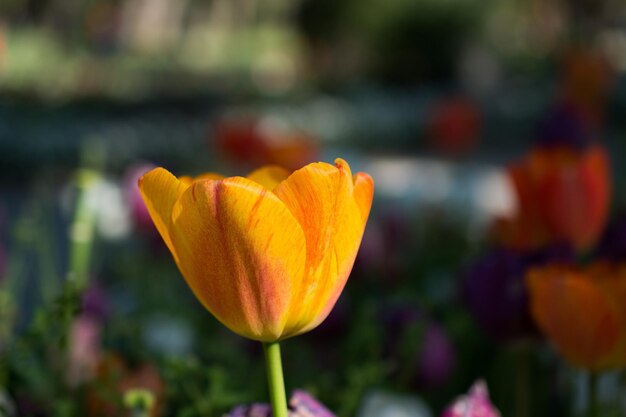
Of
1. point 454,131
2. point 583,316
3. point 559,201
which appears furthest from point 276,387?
point 454,131

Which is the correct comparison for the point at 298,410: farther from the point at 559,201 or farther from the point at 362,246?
the point at 362,246

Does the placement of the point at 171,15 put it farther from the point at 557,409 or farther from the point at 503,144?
the point at 557,409

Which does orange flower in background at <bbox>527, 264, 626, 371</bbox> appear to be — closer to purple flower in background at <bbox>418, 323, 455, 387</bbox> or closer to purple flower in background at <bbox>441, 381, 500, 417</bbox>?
purple flower in background at <bbox>441, 381, 500, 417</bbox>

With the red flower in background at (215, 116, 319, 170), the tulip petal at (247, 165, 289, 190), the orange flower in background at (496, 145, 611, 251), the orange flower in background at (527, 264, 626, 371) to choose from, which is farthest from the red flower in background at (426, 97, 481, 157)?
the tulip petal at (247, 165, 289, 190)

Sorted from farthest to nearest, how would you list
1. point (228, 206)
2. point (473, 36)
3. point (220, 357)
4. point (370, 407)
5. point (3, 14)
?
1. point (3, 14)
2. point (473, 36)
3. point (220, 357)
4. point (370, 407)
5. point (228, 206)

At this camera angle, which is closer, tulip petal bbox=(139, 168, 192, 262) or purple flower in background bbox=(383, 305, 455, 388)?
tulip petal bbox=(139, 168, 192, 262)

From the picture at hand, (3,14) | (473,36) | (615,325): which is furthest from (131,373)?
(3,14)
